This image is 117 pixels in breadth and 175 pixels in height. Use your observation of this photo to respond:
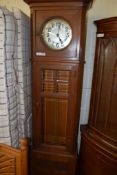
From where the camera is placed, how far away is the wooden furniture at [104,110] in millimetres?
1381

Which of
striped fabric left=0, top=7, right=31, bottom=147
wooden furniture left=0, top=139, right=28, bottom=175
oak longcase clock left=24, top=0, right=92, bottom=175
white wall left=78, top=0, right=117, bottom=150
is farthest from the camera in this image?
white wall left=78, top=0, right=117, bottom=150

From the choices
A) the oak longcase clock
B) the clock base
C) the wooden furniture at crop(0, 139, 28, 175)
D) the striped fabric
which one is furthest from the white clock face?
the clock base

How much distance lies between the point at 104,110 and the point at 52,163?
0.79m

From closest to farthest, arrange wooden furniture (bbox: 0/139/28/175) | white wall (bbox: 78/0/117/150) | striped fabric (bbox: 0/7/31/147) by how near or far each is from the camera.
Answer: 1. wooden furniture (bbox: 0/139/28/175)
2. striped fabric (bbox: 0/7/31/147)
3. white wall (bbox: 78/0/117/150)

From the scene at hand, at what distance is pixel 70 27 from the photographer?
4.53 feet

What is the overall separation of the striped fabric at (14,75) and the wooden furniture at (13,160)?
312mm

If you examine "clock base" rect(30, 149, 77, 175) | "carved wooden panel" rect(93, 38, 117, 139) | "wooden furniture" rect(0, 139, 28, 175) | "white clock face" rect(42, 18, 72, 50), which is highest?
"white clock face" rect(42, 18, 72, 50)

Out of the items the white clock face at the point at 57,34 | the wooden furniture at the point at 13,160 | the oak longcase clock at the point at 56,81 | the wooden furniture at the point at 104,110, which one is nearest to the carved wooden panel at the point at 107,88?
the wooden furniture at the point at 104,110

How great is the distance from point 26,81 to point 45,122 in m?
0.46

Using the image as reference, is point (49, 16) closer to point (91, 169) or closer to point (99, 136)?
point (99, 136)

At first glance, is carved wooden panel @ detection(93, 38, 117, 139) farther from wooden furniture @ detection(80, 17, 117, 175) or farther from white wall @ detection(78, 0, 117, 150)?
white wall @ detection(78, 0, 117, 150)

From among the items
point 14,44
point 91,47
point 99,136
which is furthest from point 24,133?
point 91,47

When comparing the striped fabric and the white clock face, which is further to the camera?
the white clock face

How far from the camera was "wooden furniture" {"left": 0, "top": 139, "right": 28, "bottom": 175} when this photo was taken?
0.99 m
